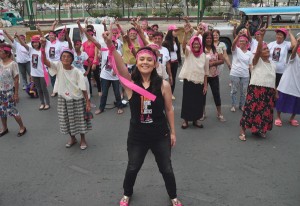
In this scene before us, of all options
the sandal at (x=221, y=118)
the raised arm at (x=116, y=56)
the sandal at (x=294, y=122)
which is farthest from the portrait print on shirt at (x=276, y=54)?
the raised arm at (x=116, y=56)

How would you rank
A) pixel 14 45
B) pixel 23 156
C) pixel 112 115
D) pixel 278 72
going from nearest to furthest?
pixel 23 156 < pixel 278 72 < pixel 112 115 < pixel 14 45

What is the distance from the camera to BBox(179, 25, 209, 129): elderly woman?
5285 millimetres

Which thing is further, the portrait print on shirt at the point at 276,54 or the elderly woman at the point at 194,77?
the portrait print on shirt at the point at 276,54

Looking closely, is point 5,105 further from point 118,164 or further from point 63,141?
point 118,164

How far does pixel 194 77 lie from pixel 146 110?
248 centimetres

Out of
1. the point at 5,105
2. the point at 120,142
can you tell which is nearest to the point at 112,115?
the point at 120,142

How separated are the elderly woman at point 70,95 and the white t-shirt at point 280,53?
3648mm

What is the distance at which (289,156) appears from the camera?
15.3 ft

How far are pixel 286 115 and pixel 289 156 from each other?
6.46 feet

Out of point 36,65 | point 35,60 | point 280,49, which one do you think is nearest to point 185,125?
point 280,49

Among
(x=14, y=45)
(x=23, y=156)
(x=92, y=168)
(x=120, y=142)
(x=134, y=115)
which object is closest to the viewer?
(x=134, y=115)

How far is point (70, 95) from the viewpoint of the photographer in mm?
4730

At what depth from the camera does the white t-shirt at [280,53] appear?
6008 mm

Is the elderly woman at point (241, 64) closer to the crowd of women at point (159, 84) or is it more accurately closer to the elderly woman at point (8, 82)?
the crowd of women at point (159, 84)
